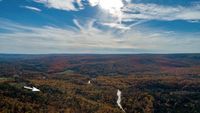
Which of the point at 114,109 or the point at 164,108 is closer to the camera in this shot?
the point at 114,109

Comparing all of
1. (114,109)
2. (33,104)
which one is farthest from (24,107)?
(114,109)

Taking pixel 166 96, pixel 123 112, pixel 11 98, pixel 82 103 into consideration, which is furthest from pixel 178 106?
pixel 11 98

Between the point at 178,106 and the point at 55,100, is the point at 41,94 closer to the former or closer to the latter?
the point at 55,100

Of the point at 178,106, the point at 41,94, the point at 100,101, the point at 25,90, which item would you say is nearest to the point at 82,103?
the point at 100,101

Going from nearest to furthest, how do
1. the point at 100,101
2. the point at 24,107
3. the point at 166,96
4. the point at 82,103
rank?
1. the point at 24,107
2. the point at 82,103
3. the point at 100,101
4. the point at 166,96

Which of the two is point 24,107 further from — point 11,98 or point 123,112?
point 123,112

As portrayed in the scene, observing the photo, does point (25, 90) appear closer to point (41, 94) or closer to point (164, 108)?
point (41, 94)

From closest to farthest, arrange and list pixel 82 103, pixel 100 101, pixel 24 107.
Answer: pixel 24 107, pixel 82 103, pixel 100 101

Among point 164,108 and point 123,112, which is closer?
point 123,112

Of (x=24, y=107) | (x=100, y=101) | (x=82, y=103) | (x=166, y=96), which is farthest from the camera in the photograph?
(x=166, y=96)
